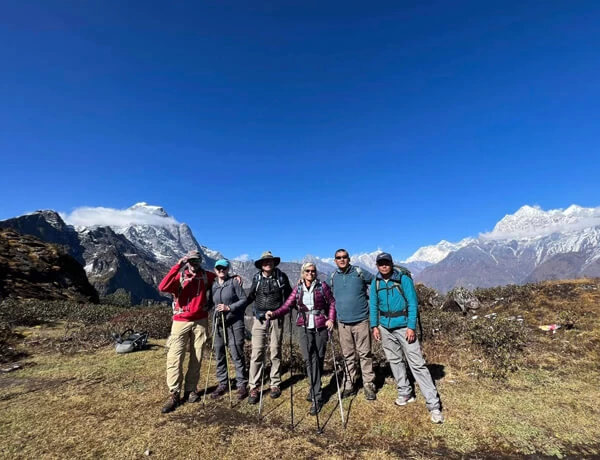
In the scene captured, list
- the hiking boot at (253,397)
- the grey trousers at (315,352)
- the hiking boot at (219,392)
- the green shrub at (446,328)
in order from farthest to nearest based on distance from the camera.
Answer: the green shrub at (446,328)
the hiking boot at (219,392)
the hiking boot at (253,397)
the grey trousers at (315,352)

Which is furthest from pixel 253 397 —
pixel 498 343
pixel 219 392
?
pixel 498 343

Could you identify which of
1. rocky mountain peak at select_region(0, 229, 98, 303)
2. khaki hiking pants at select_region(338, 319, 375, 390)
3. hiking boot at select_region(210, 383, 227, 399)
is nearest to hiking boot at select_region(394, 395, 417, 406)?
khaki hiking pants at select_region(338, 319, 375, 390)

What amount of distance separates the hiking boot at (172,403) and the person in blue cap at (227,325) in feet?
2.82

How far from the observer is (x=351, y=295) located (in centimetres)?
746

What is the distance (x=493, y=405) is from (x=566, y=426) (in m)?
1.21

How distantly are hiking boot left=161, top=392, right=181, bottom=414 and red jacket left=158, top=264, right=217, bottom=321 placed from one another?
1.65 metres

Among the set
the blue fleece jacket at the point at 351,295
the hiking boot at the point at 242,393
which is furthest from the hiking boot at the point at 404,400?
the hiking boot at the point at 242,393

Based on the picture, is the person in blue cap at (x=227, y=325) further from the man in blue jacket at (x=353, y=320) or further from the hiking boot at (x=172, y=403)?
the man in blue jacket at (x=353, y=320)

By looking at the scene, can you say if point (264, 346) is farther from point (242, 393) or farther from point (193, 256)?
point (193, 256)

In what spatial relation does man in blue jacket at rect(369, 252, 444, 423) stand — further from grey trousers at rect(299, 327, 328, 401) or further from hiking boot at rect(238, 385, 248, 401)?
hiking boot at rect(238, 385, 248, 401)

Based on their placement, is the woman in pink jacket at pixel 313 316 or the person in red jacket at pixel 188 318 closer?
the woman in pink jacket at pixel 313 316

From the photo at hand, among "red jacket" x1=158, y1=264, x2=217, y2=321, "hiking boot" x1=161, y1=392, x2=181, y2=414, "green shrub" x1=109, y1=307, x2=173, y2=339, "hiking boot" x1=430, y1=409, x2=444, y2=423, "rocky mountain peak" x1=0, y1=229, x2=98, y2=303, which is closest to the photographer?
"hiking boot" x1=430, y1=409, x2=444, y2=423

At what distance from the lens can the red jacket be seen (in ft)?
24.0

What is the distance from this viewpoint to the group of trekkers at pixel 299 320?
699 cm
